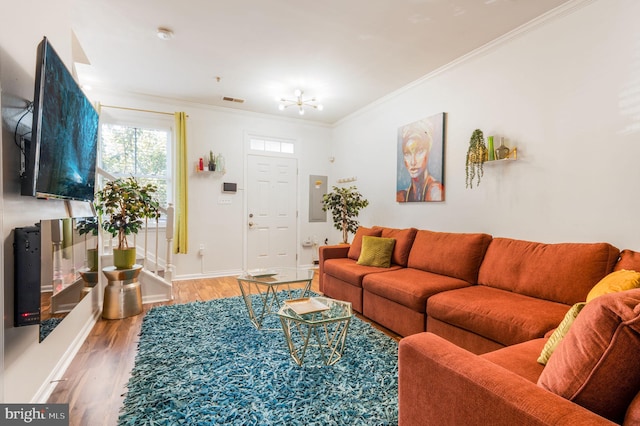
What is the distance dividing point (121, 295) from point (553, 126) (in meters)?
4.40

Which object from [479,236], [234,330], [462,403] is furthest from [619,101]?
[234,330]

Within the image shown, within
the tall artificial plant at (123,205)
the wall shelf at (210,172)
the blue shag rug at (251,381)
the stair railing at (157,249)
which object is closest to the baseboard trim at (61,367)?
the blue shag rug at (251,381)

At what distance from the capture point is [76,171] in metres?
2.16

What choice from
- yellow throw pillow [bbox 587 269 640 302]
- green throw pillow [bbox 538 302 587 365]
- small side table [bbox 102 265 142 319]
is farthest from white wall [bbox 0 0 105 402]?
yellow throw pillow [bbox 587 269 640 302]

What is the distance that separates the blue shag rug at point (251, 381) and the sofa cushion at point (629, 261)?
5.24 feet

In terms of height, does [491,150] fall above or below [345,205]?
above

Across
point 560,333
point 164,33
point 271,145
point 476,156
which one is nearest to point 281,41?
point 164,33

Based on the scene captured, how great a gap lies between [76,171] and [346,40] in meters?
2.57

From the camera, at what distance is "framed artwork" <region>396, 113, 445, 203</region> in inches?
145

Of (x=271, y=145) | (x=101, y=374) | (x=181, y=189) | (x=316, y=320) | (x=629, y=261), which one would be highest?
(x=271, y=145)

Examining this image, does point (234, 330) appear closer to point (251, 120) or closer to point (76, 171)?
point (76, 171)

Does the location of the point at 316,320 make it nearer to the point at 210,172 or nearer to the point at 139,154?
the point at 210,172

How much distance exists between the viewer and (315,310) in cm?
233

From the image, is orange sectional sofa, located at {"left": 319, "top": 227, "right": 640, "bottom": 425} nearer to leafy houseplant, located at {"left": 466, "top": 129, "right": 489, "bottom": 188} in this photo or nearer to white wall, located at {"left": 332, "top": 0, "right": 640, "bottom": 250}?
white wall, located at {"left": 332, "top": 0, "right": 640, "bottom": 250}
